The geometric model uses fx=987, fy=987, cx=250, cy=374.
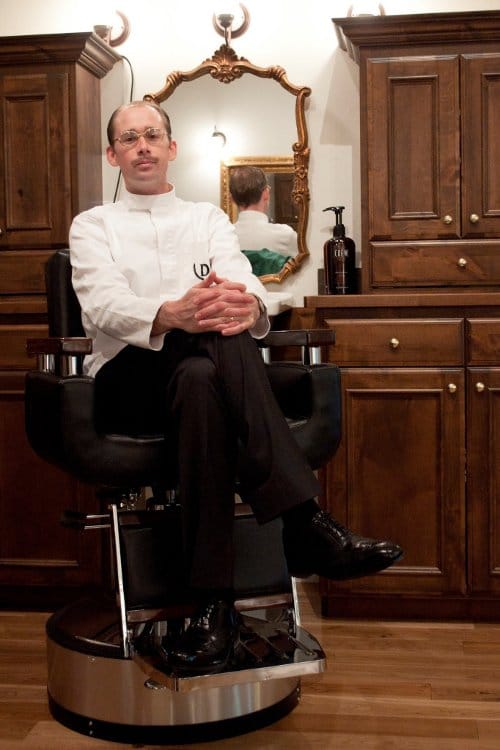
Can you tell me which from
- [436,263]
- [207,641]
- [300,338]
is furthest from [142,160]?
[207,641]

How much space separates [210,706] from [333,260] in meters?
1.70

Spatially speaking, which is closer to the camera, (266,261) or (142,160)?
(142,160)

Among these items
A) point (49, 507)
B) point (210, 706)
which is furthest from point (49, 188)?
point (210, 706)

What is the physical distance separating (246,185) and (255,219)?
0.13m

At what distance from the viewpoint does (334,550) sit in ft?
6.73

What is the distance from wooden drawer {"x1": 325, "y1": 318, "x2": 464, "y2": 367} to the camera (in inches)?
117

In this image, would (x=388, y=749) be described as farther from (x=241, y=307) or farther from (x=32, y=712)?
(x=241, y=307)

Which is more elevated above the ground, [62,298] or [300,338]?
[62,298]

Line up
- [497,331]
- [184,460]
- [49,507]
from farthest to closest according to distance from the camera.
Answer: [49,507] < [497,331] < [184,460]

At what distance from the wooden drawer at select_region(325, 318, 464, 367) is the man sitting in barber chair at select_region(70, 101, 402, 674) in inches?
22.3

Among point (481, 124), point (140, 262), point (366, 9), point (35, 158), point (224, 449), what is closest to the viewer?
point (224, 449)

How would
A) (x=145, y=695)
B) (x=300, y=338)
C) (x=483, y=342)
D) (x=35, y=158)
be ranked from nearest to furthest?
(x=145, y=695) → (x=300, y=338) → (x=483, y=342) → (x=35, y=158)

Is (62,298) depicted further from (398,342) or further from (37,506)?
(398,342)

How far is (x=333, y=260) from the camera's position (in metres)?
3.39
